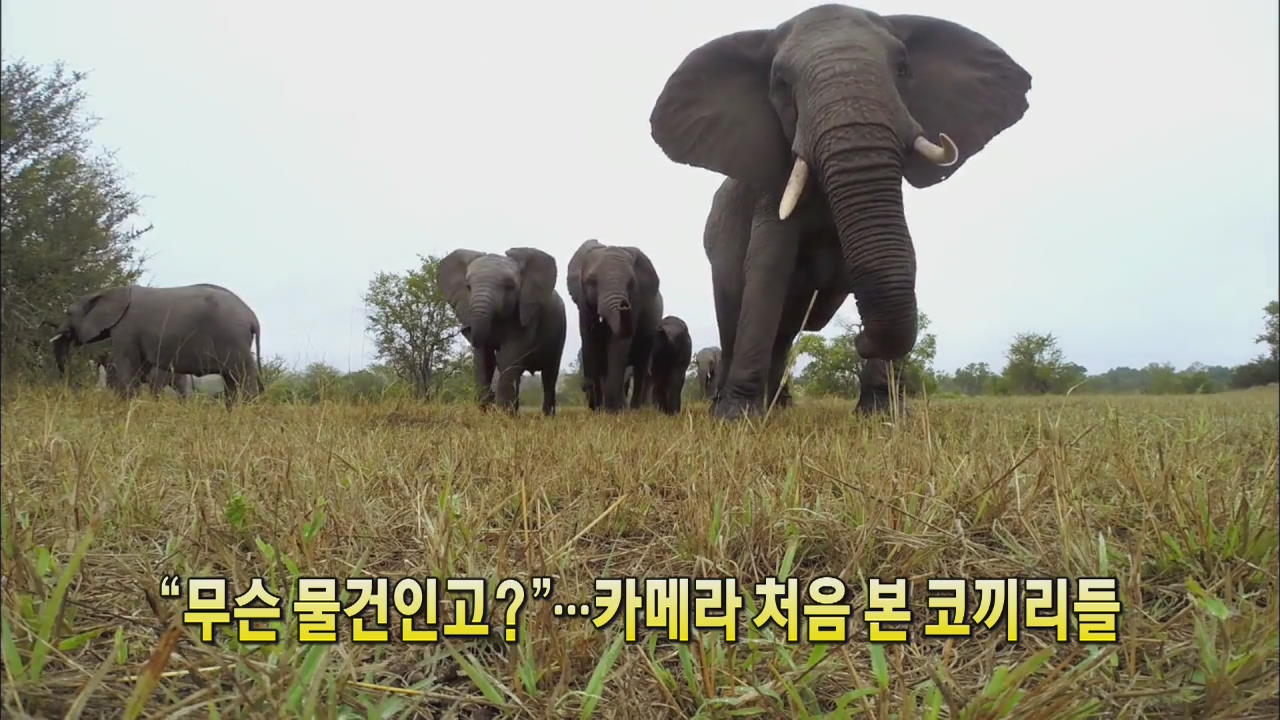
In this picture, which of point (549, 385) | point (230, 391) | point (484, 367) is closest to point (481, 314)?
point (484, 367)

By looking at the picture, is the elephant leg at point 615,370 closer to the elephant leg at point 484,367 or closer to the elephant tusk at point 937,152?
the elephant leg at point 484,367

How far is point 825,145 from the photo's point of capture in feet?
11.9

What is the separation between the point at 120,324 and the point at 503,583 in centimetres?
978

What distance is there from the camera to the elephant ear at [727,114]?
4.67 metres

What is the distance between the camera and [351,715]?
38.5 inches

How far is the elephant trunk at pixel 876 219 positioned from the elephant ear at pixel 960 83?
1.47 meters

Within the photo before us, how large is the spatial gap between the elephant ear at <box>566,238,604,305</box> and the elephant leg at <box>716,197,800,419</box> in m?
4.22

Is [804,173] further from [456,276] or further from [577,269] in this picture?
[456,276]

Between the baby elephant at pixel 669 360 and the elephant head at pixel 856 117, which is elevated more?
the elephant head at pixel 856 117

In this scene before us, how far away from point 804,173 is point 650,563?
2.92m

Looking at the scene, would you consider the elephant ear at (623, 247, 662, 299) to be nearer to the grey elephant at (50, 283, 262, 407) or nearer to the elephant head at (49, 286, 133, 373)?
the grey elephant at (50, 283, 262, 407)

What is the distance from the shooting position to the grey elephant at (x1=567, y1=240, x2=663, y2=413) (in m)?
7.64

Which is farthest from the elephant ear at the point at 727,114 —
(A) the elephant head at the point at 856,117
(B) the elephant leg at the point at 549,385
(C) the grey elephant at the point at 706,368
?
(C) the grey elephant at the point at 706,368

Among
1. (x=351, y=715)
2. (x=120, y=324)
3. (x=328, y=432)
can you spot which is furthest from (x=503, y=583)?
(x=120, y=324)
